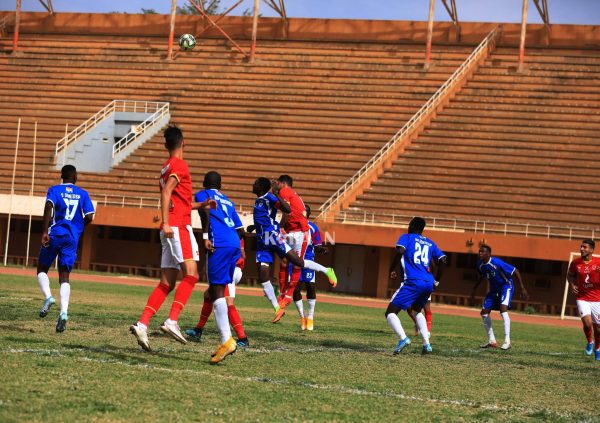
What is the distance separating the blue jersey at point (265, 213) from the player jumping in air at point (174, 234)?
4.99m

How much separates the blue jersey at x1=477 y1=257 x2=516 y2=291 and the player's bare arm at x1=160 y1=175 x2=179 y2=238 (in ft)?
27.6

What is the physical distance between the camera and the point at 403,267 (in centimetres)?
1421

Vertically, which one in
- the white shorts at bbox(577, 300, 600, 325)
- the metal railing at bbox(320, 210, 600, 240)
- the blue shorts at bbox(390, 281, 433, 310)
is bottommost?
the white shorts at bbox(577, 300, 600, 325)

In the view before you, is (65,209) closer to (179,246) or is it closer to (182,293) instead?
(182,293)

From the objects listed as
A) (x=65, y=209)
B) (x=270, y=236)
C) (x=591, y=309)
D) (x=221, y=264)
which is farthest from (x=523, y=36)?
(x=221, y=264)

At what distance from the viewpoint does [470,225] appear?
128ft

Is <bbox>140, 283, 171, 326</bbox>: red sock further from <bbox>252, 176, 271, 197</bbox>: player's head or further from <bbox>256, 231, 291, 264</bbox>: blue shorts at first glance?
<bbox>256, 231, 291, 264</bbox>: blue shorts

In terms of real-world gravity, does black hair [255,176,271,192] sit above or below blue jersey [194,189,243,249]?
above

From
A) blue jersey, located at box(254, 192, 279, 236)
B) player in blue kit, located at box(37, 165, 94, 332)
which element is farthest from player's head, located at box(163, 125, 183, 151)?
blue jersey, located at box(254, 192, 279, 236)

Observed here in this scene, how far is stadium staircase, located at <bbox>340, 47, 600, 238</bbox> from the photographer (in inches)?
1555

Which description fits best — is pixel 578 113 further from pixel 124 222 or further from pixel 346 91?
pixel 124 222

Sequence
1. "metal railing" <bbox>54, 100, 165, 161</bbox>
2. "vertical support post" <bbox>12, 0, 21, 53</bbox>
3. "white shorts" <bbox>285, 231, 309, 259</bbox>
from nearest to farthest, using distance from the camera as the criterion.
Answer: "white shorts" <bbox>285, 231, 309, 259</bbox> → "metal railing" <bbox>54, 100, 165, 161</bbox> → "vertical support post" <bbox>12, 0, 21, 53</bbox>

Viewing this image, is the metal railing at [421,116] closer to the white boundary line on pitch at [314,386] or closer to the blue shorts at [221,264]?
the blue shorts at [221,264]

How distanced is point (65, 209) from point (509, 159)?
31804 mm
